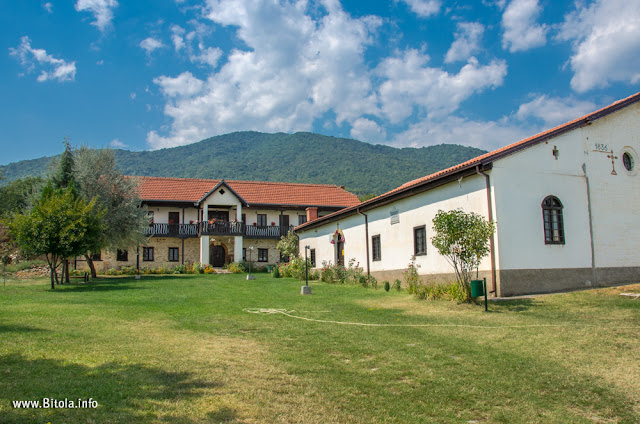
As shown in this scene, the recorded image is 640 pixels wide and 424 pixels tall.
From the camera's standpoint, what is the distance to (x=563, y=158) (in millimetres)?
15609

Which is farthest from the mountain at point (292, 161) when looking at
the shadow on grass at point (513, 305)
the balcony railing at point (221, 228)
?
the shadow on grass at point (513, 305)

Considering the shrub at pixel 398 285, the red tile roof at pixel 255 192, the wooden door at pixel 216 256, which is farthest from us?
the wooden door at pixel 216 256

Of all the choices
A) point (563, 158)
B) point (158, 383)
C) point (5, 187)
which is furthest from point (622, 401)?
point (5, 187)

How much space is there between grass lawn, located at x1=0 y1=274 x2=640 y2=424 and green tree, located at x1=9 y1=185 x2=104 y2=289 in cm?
734

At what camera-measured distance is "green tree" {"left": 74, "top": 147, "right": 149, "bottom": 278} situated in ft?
86.6

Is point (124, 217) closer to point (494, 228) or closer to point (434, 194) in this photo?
point (434, 194)

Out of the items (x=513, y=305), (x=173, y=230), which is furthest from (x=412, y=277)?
(x=173, y=230)

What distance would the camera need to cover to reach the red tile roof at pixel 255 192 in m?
37.8

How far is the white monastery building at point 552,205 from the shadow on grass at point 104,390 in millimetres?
10880

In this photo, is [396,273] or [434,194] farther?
[396,273]

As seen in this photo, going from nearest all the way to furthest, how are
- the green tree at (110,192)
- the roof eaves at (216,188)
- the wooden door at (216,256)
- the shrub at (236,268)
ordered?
the green tree at (110,192), the shrub at (236,268), the roof eaves at (216,188), the wooden door at (216,256)

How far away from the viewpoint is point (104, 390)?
4.96 metres

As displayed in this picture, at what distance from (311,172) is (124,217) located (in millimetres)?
87792

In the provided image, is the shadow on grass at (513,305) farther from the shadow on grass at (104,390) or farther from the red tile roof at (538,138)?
the shadow on grass at (104,390)
